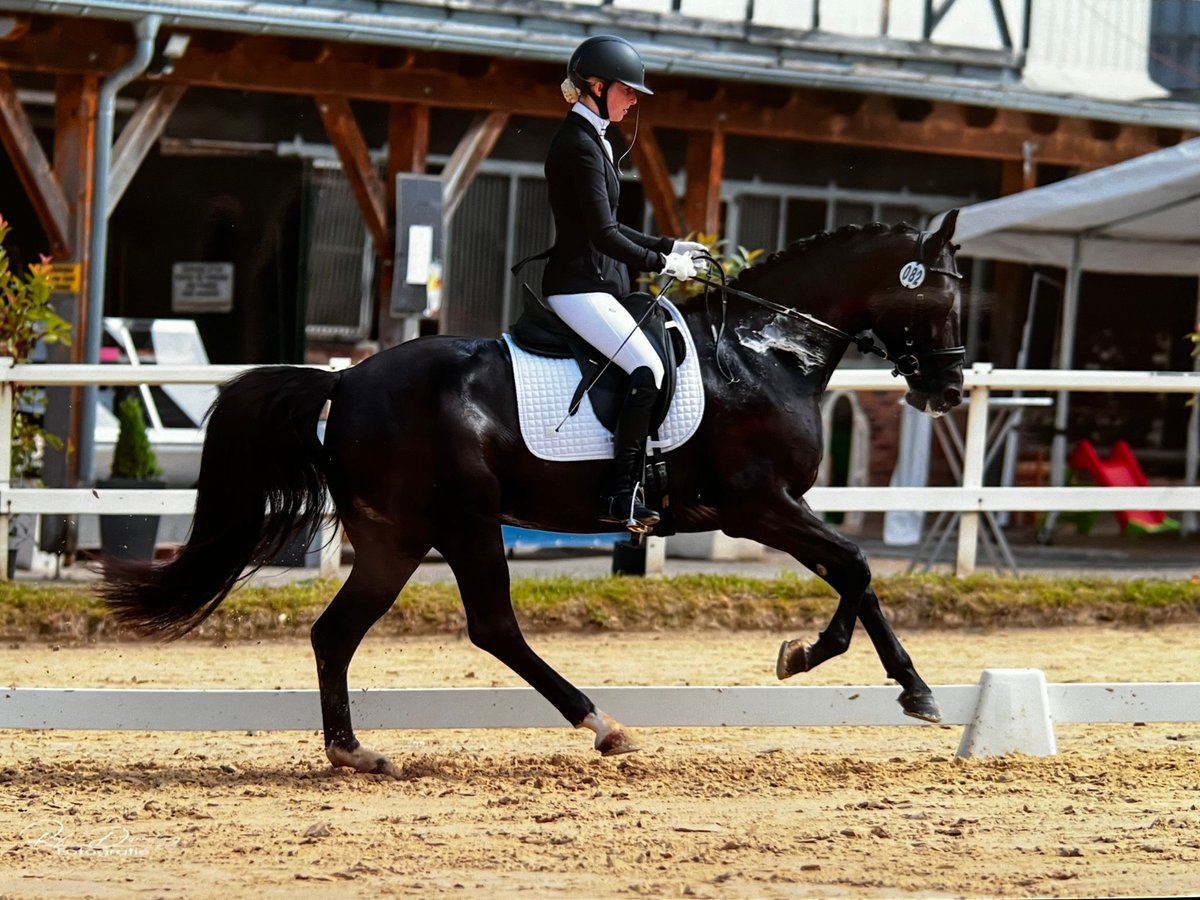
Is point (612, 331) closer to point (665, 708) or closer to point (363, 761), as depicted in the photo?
point (665, 708)

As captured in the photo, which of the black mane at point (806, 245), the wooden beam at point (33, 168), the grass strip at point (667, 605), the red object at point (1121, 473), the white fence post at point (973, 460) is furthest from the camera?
the red object at point (1121, 473)

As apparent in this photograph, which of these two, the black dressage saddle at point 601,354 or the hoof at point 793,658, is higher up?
the black dressage saddle at point 601,354

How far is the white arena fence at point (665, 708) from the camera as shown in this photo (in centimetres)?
564

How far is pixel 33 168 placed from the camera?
10188mm

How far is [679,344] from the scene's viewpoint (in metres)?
5.72

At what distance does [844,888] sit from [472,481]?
77.4 inches

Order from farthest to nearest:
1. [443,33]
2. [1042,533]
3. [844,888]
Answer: [1042,533]
[443,33]
[844,888]

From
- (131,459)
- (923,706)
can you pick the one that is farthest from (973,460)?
(131,459)

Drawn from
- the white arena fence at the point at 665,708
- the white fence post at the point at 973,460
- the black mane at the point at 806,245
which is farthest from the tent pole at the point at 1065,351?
the white arena fence at the point at 665,708

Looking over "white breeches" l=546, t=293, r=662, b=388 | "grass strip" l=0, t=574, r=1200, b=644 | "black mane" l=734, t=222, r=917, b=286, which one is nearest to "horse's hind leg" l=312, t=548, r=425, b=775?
"white breeches" l=546, t=293, r=662, b=388

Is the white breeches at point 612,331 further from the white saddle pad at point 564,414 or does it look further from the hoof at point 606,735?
the hoof at point 606,735

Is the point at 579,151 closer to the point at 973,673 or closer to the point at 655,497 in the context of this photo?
the point at 655,497

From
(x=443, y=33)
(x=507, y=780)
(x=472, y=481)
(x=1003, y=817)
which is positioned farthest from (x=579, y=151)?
(x=443, y=33)

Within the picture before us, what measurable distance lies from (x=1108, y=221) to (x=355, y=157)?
217 inches
